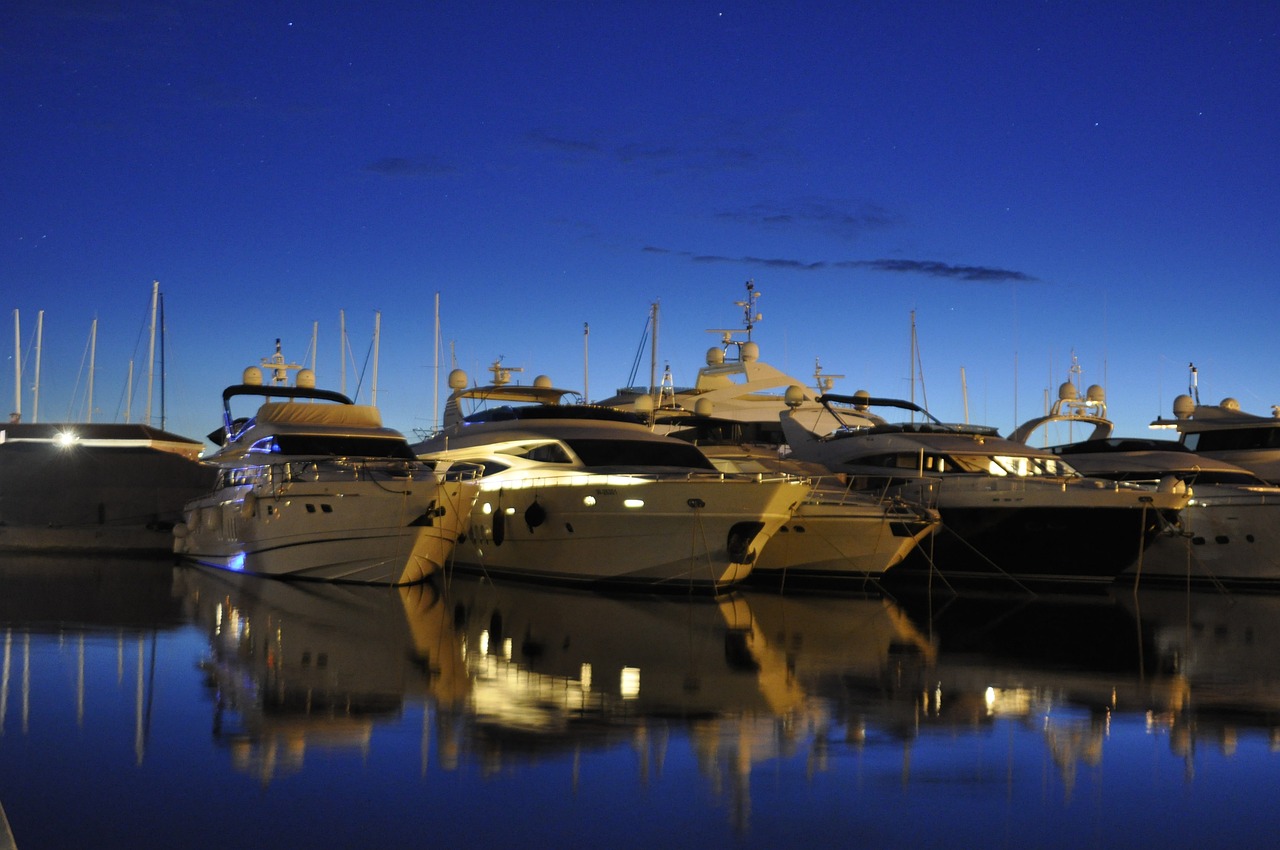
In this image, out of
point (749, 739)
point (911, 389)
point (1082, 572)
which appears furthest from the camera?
point (911, 389)

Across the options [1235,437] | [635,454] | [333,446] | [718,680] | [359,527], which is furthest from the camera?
[1235,437]

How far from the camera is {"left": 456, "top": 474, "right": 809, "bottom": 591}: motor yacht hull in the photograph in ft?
62.5

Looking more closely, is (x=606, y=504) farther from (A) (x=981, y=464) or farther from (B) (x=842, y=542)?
(A) (x=981, y=464)

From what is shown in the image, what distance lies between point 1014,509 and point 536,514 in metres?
8.25

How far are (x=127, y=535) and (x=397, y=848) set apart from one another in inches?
1083

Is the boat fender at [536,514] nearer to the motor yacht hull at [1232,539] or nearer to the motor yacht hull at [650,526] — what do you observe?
the motor yacht hull at [650,526]

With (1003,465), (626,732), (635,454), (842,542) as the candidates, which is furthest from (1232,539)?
(626,732)

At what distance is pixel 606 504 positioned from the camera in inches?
781

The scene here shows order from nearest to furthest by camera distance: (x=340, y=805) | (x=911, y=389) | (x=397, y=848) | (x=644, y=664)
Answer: (x=397, y=848) < (x=340, y=805) < (x=644, y=664) < (x=911, y=389)

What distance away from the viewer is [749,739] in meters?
8.37

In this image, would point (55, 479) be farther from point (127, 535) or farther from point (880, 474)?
point (880, 474)

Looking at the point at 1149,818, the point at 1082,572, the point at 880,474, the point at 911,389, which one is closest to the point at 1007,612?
the point at 1082,572

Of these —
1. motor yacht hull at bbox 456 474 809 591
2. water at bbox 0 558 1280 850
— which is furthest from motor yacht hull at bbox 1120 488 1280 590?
motor yacht hull at bbox 456 474 809 591

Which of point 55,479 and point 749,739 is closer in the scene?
point 749,739
